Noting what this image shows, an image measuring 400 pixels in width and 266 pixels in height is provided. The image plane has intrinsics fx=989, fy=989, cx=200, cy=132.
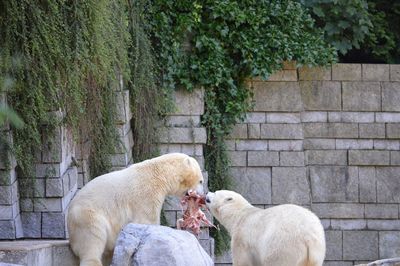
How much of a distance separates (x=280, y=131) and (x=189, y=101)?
1.13m

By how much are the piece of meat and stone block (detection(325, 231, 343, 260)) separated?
3.66 meters

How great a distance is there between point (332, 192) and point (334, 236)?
1.59ft

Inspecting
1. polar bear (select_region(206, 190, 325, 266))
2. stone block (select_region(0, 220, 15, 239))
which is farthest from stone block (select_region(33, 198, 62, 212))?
polar bear (select_region(206, 190, 325, 266))

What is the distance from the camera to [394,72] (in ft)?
35.9

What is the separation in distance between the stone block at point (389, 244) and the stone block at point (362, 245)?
0.06 metres

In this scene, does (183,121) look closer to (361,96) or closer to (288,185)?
(288,185)

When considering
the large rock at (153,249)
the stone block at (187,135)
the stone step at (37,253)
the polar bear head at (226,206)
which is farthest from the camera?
the stone block at (187,135)

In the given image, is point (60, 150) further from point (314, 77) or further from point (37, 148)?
point (314, 77)

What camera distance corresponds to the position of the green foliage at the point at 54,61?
7.11 meters

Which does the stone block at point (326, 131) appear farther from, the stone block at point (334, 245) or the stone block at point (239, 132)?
the stone block at point (334, 245)

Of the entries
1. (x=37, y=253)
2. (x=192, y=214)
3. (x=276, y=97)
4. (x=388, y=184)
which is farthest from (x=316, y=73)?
(x=37, y=253)

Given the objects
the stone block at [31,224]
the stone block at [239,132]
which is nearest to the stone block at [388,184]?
the stone block at [239,132]

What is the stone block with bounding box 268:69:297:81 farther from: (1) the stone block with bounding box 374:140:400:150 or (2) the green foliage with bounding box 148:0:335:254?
(1) the stone block with bounding box 374:140:400:150

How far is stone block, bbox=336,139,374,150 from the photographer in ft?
36.0
